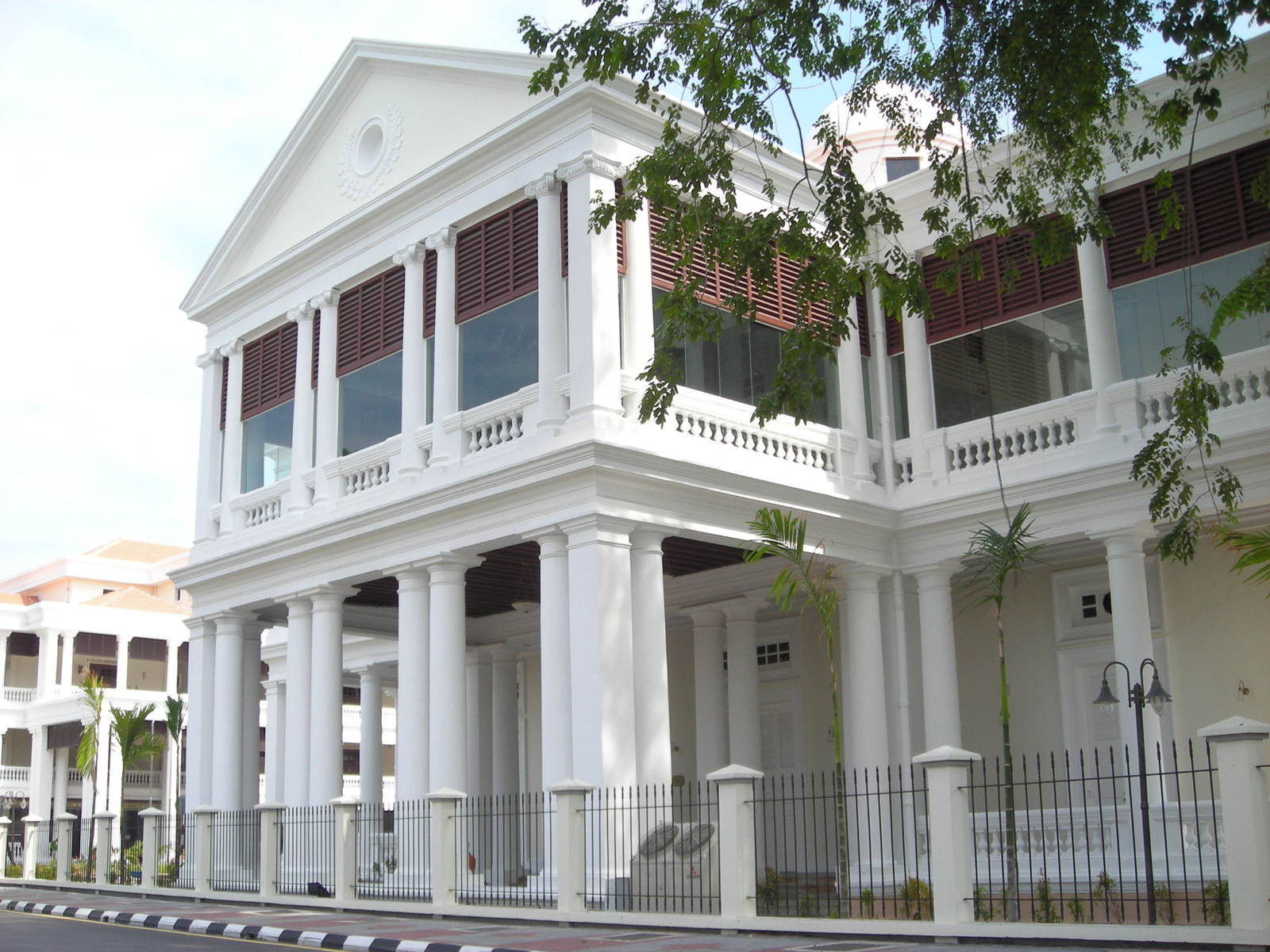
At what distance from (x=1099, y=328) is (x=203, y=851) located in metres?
13.3

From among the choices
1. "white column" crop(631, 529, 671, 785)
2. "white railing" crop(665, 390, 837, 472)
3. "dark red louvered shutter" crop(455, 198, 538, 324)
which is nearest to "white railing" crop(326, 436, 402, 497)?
"dark red louvered shutter" crop(455, 198, 538, 324)

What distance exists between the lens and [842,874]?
14.3m

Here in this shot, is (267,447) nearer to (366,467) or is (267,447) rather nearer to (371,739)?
(366,467)

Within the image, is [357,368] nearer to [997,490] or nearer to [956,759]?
[997,490]

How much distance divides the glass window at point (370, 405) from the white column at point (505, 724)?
6.21 meters

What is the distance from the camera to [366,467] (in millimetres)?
18375

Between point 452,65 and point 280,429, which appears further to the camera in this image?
point 280,429

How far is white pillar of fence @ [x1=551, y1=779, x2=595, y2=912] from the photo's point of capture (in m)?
13.3

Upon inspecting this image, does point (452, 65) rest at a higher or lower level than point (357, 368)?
higher

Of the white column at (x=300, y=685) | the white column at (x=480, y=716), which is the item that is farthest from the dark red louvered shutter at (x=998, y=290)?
the white column at (x=480, y=716)

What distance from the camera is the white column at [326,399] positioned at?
18969mm

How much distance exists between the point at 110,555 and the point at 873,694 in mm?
46481

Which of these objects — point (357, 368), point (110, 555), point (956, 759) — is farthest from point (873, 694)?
point (110, 555)

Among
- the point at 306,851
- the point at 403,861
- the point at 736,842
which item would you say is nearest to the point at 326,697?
the point at 306,851
